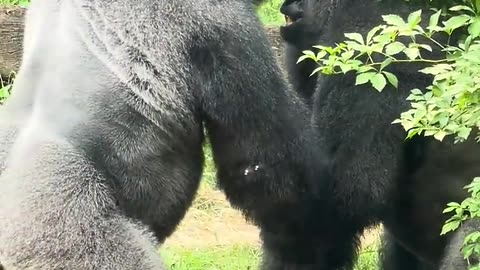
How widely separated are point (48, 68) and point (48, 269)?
21.5 inches

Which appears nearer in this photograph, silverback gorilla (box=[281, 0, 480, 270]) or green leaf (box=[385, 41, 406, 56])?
green leaf (box=[385, 41, 406, 56])

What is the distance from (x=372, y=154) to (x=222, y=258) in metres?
1.30

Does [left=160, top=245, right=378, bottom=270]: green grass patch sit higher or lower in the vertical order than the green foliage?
lower

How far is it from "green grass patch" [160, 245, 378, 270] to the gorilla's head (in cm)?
101

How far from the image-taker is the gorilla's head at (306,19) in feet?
9.79

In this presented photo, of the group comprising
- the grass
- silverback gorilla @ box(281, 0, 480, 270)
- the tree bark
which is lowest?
the grass

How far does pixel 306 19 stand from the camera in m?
3.06

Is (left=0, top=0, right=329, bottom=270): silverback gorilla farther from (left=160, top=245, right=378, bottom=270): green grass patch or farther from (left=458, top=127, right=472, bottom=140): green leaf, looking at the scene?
(left=160, top=245, right=378, bottom=270): green grass patch

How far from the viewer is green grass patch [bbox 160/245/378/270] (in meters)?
3.83

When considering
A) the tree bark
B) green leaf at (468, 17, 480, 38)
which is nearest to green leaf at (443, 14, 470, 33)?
green leaf at (468, 17, 480, 38)

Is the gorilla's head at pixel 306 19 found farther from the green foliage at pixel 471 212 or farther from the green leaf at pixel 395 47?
the green foliage at pixel 471 212

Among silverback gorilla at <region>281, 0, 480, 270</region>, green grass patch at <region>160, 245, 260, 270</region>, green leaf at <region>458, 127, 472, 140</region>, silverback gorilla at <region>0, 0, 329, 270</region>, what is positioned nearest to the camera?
green leaf at <region>458, 127, 472, 140</region>

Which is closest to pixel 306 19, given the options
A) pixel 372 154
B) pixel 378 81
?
pixel 372 154

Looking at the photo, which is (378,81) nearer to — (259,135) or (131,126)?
(259,135)
